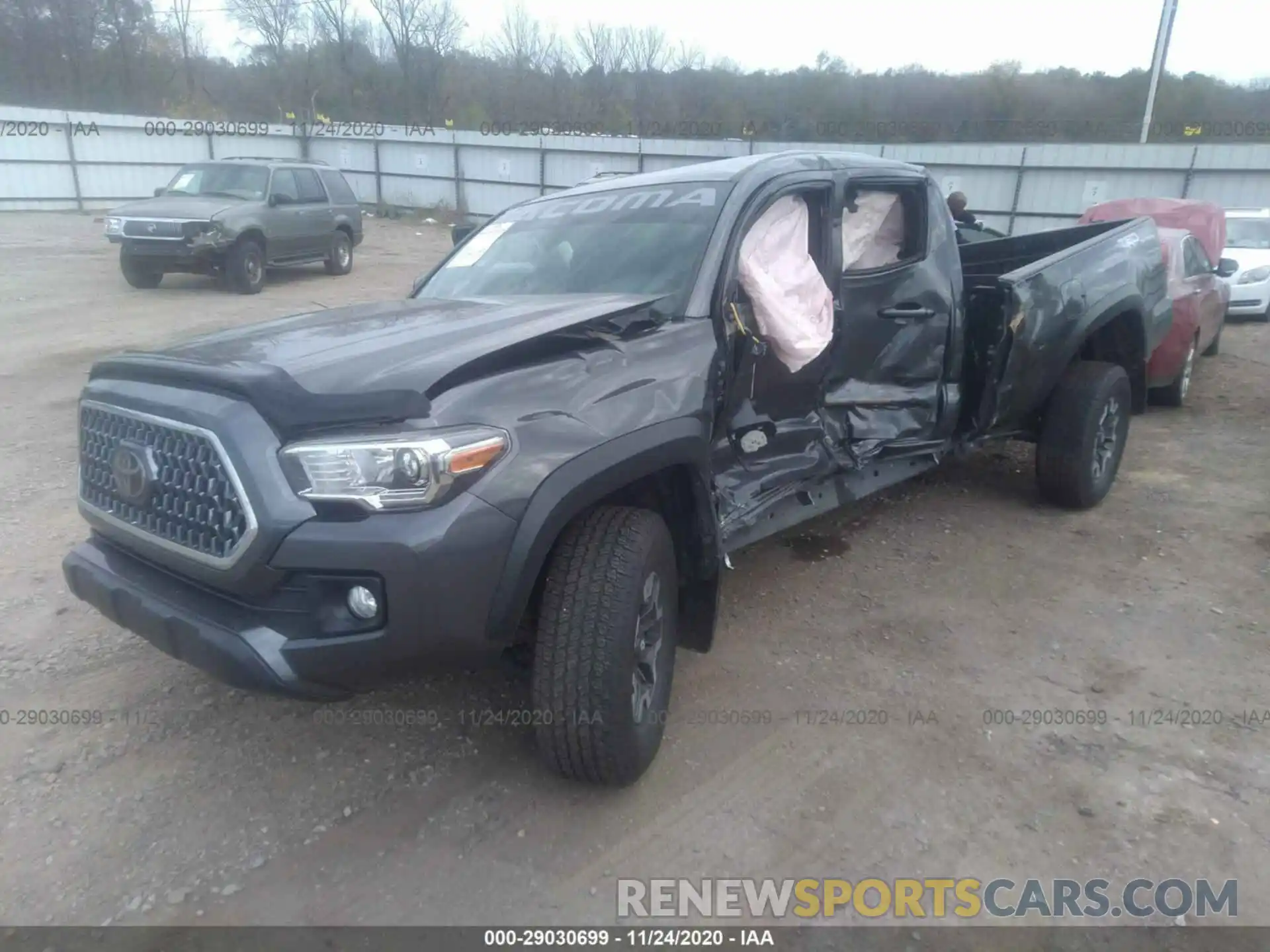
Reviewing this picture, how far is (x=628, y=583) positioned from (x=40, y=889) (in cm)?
178

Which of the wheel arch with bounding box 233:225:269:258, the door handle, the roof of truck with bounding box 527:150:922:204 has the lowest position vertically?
the wheel arch with bounding box 233:225:269:258

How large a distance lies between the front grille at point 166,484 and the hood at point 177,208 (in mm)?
10662

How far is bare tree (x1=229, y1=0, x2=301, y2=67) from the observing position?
41.0m

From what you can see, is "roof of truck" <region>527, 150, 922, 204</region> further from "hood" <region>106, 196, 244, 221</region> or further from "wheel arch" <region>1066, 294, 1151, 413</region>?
"hood" <region>106, 196, 244, 221</region>

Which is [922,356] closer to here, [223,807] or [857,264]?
[857,264]

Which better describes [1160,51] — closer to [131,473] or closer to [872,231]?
[872,231]

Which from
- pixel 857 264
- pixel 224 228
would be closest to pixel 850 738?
pixel 857 264

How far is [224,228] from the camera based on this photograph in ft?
40.2

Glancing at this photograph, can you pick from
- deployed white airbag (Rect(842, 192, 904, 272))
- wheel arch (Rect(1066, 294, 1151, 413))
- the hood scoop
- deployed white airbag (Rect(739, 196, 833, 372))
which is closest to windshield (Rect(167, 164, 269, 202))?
deployed white airbag (Rect(842, 192, 904, 272))

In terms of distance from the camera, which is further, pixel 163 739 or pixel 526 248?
pixel 526 248

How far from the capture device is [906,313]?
4.21 m

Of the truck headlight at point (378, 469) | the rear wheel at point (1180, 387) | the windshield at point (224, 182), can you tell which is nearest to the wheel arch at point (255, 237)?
the windshield at point (224, 182)

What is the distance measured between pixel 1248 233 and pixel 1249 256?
512mm

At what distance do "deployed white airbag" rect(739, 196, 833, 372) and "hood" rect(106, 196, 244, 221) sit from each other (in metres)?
10.7
